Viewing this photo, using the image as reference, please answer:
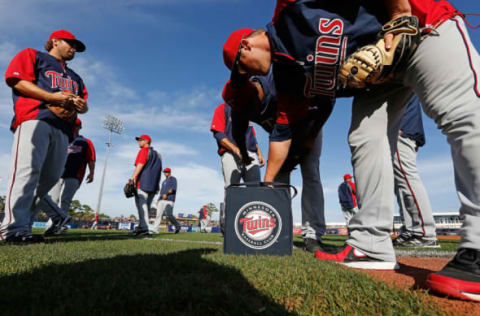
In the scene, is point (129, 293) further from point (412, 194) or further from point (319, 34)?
point (412, 194)

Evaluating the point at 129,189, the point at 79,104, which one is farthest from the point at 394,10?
the point at 129,189

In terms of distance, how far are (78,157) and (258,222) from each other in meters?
5.85

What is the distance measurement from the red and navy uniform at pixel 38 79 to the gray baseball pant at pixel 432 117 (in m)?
3.51

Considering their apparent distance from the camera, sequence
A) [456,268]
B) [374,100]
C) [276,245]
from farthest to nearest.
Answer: [276,245] → [374,100] → [456,268]

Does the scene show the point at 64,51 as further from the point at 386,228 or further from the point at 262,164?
the point at 386,228

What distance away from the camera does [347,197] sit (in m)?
11.5

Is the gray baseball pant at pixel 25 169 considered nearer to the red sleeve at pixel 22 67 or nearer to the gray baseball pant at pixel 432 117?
the red sleeve at pixel 22 67

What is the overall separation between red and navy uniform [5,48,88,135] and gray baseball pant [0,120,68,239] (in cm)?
11

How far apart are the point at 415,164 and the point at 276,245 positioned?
107 inches

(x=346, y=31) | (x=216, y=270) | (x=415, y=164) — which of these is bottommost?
(x=216, y=270)

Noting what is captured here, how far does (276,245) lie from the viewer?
2219 mm

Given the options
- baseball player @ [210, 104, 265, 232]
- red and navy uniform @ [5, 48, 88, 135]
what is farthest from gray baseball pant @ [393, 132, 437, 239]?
red and navy uniform @ [5, 48, 88, 135]

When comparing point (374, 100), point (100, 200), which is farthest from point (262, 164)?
point (100, 200)

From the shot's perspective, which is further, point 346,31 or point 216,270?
point 346,31
